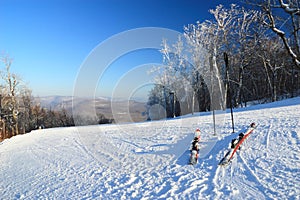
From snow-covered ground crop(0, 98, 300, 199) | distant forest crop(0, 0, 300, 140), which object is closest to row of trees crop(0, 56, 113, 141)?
distant forest crop(0, 0, 300, 140)

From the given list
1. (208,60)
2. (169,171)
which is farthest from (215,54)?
(169,171)

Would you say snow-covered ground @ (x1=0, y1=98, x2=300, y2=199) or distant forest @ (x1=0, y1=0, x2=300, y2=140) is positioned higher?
distant forest @ (x1=0, y1=0, x2=300, y2=140)

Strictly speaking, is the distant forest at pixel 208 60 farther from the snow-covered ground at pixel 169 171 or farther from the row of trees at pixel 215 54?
the snow-covered ground at pixel 169 171

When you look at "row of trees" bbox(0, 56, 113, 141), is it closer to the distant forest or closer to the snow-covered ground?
the distant forest

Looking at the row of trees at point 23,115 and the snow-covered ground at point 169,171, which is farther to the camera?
the row of trees at point 23,115

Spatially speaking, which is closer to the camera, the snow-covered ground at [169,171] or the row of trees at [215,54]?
the snow-covered ground at [169,171]

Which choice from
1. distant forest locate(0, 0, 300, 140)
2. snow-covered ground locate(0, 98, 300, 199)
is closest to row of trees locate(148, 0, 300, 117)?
distant forest locate(0, 0, 300, 140)

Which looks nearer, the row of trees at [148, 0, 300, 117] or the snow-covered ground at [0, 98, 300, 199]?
the snow-covered ground at [0, 98, 300, 199]

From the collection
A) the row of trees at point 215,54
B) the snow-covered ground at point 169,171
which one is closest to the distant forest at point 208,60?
the row of trees at point 215,54

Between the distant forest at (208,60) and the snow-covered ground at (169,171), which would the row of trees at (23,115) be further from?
the snow-covered ground at (169,171)

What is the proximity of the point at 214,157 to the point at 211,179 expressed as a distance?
1.28 metres

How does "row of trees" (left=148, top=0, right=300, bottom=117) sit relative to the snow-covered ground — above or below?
above

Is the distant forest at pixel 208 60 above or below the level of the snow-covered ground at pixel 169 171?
above

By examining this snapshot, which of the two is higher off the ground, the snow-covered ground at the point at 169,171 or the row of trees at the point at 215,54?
the row of trees at the point at 215,54
